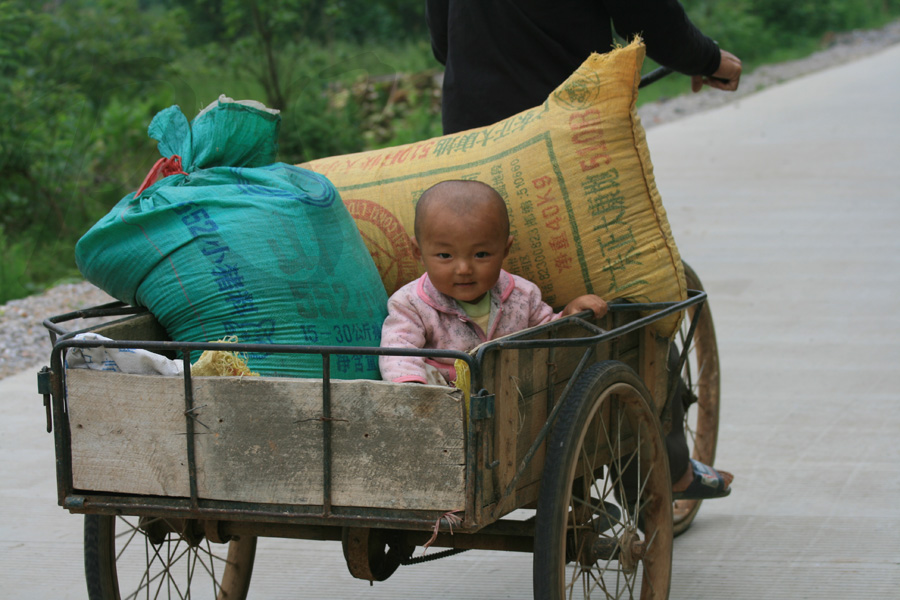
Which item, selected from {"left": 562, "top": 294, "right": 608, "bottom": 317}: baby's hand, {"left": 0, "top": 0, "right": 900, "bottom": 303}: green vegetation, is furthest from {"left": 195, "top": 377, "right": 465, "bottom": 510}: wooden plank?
{"left": 0, "top": 0, "right": 900, "bottom": 303}: green vegetation

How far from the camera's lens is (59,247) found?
727 centimetres

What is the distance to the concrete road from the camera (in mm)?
3154

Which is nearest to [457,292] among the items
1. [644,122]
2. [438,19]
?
[438,19]

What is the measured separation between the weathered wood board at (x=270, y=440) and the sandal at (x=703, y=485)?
138 centimetres

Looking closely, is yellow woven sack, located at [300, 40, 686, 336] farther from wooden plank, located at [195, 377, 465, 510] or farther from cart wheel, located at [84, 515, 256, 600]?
cart wheel, located at [84, 515, 256, 600]

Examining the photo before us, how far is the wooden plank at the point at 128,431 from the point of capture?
1966 mm

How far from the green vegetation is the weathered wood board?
4630 mm

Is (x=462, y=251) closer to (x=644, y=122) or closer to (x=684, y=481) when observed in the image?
(x=684, y=481)

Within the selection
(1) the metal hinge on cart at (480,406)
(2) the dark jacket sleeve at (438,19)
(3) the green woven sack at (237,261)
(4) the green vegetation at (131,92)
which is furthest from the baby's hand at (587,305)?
(4) the green vegetation at (131,92)

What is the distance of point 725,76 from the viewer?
3305 millimetres

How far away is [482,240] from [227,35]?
1032 cm

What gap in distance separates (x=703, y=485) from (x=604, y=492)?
0.76 meters

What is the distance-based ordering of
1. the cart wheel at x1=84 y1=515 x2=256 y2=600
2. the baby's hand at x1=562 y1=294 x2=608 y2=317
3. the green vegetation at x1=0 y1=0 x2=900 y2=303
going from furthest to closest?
the green vegetation at x1=0 y1=0 x2=900 y2=303 < the baby's hand at x1=562 y1=294 x2=608 y2=317 < the cart wheel at x1=84 y1=515 x2=256 y2=600

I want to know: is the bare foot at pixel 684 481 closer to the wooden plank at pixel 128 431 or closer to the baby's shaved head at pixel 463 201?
the baby's shaved head at pixel 463 201
